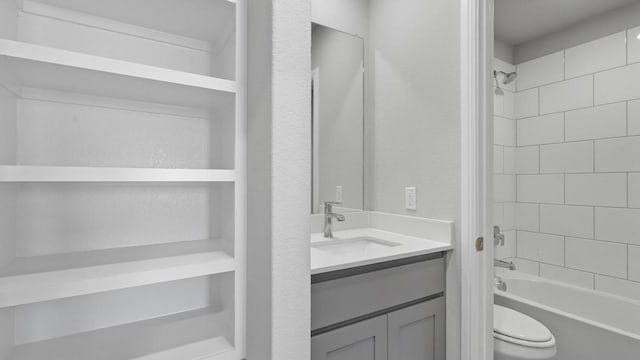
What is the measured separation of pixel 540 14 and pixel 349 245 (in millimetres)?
2103

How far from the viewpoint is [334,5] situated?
1738 mm

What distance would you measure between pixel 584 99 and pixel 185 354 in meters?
2.84

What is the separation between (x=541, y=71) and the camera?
2.43m

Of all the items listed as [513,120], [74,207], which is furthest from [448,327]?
[513,120]

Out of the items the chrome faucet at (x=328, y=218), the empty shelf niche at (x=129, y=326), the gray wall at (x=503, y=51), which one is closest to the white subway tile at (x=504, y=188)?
the gray wall at (x=503, y=51)

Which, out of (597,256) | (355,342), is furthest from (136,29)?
(597,256)

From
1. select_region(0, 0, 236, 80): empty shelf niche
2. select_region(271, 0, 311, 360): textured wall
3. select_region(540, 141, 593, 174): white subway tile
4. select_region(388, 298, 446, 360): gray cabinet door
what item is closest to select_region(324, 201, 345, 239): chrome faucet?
select_region(388, 298, 446, 360): gray cabinet door

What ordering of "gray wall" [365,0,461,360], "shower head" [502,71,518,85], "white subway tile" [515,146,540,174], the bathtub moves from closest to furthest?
"gray wall" [365,0,461,360] < the bathtub < "shower head" [502,71,518,85] < "white subway tile" [515,146,540,174]

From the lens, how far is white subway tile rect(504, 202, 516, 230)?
252cm

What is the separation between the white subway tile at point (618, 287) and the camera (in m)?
1.97

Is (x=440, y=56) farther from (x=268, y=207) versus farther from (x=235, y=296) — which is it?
(x=235, y=296)

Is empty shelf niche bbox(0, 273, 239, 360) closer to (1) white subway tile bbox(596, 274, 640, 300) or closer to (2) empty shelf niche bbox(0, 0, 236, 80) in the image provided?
(2) empty shelf niche bbox(0, 0, 236, 80)

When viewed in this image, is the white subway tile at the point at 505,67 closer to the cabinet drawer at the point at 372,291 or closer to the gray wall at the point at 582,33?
the gray wall at the point at 582,33

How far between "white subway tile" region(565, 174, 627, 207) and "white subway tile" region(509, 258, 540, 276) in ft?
1.83
